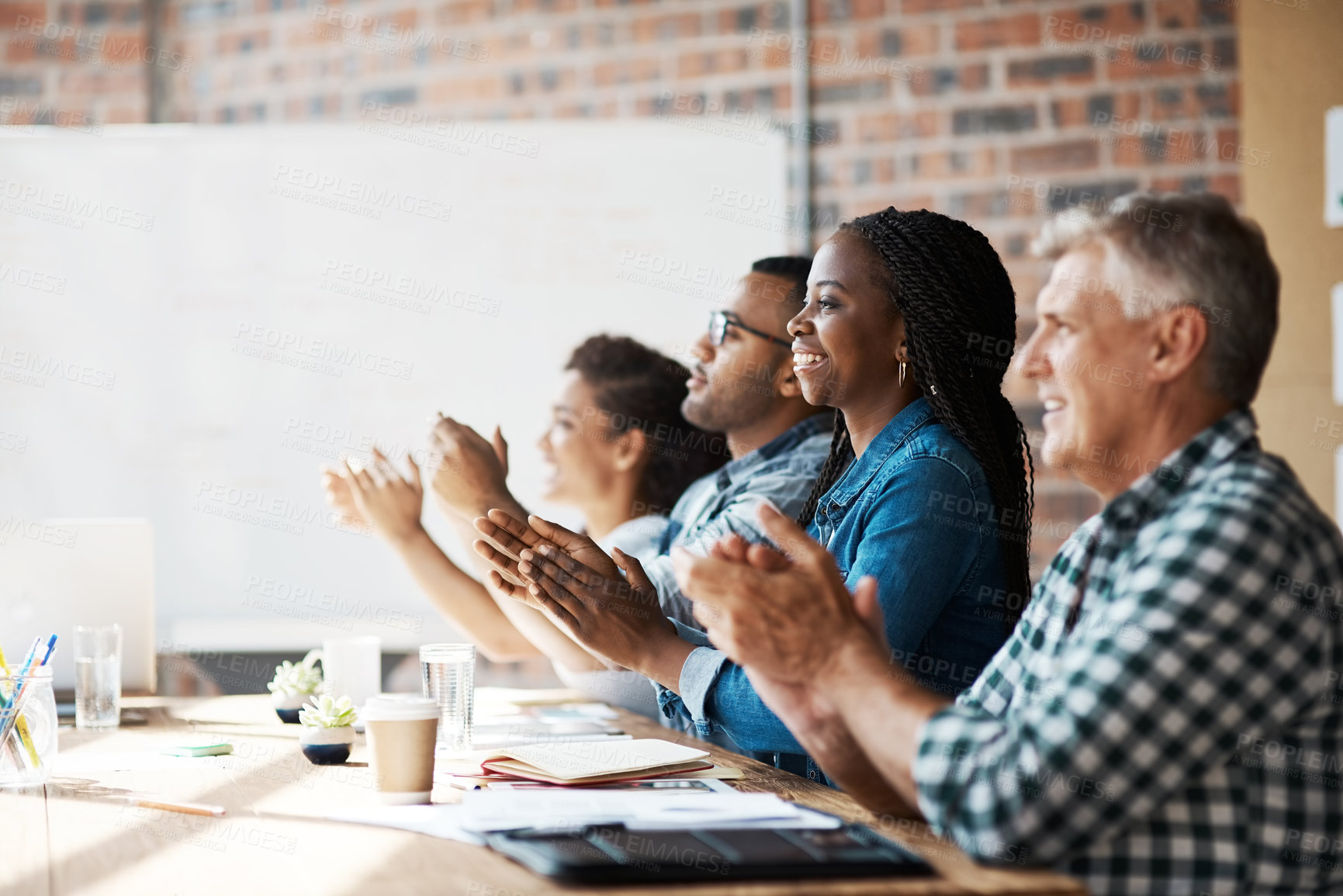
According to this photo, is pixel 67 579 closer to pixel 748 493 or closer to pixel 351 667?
pixel 351 667

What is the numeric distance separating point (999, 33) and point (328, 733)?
270cm

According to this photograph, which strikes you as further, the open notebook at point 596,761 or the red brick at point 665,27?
the red brick at point 665,27

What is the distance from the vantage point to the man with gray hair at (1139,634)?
1099mm

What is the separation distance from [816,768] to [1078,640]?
69 centimetres

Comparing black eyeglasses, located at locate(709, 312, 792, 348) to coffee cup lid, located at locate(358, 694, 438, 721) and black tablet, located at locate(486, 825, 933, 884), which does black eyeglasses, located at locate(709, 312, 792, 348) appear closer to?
coffee cup lid, located at locate(358, 694, 438, 721)

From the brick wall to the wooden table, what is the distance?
2202mm

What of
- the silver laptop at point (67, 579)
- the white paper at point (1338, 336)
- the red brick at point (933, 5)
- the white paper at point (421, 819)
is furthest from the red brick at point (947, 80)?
the white paper at point (421, 819)

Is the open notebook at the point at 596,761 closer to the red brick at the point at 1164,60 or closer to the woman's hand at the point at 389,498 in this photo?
the woman's hand at the point at 389,498

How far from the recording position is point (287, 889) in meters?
1.19

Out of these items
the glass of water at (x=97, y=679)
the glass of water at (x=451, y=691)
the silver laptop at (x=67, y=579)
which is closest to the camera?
the glass of water at (x=451, y=691)

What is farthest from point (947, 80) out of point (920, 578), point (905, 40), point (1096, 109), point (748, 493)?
point (920, 578)

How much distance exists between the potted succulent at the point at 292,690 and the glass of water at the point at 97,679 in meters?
0.27

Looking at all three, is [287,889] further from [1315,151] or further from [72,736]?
[1315,151]

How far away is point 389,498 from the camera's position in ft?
9.34
